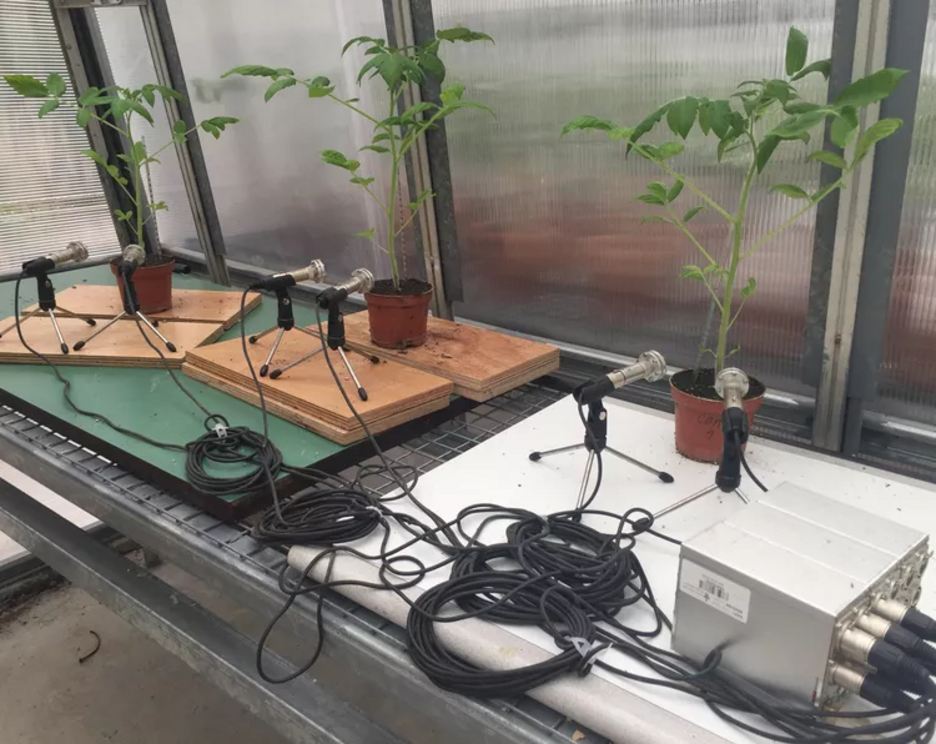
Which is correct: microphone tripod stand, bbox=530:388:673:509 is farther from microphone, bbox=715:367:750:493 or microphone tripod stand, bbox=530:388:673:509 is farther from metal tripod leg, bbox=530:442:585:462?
microphone, bbox=715:367:750:493

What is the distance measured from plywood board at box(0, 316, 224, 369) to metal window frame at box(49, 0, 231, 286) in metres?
0.70

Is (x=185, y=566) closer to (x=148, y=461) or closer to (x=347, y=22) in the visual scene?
(x=148, y=461)

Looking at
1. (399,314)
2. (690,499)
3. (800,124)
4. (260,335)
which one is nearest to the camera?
(800,124)

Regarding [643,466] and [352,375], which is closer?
[643,466]

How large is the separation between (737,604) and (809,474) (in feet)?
1.78

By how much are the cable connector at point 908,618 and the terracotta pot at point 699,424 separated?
1.53 ft

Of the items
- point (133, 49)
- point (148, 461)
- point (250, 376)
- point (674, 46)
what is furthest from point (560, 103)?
point (133, 49)

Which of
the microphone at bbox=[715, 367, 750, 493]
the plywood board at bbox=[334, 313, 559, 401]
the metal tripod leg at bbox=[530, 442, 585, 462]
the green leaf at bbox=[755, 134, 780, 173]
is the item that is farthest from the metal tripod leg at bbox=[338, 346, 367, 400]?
the green leaf at bbox=[755, 134, 780, 173]

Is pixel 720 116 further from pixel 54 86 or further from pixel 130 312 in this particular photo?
pixel 54 86

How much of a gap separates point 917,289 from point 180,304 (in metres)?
1.80

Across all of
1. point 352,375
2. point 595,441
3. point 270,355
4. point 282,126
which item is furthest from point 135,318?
point 595,441

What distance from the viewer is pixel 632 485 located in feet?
3.82

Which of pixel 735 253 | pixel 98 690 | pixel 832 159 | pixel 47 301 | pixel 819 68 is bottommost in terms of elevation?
pixel 98 690

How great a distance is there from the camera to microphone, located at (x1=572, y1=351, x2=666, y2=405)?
111 cm
